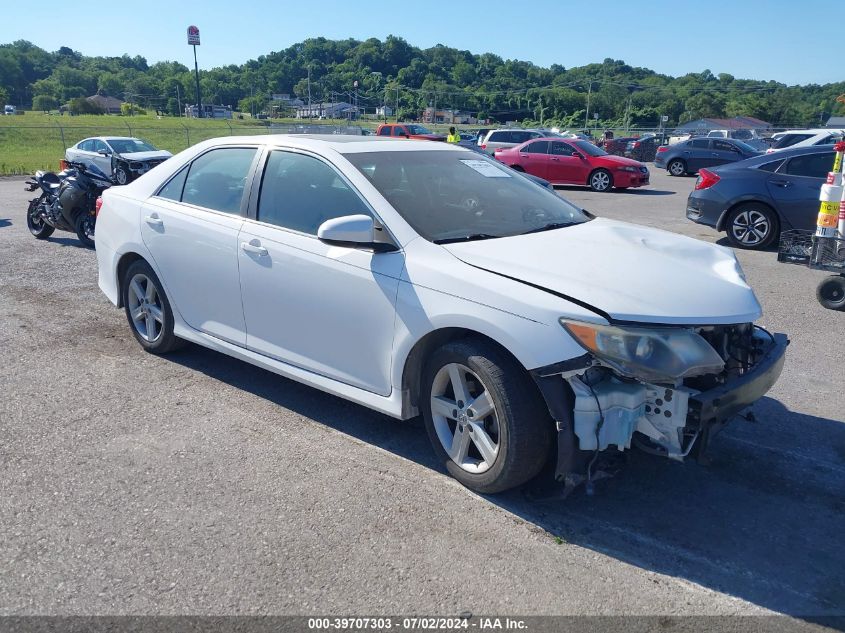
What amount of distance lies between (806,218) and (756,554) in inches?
326

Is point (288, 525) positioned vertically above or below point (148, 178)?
below

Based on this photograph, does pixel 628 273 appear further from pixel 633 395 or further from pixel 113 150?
pixel 113 150

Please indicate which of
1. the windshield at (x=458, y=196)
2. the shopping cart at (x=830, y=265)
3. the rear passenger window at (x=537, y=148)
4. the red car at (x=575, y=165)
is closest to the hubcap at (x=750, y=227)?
the shopping cart at (x=830, y=265)

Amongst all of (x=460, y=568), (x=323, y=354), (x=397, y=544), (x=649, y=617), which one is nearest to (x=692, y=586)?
(x=649, y=617)

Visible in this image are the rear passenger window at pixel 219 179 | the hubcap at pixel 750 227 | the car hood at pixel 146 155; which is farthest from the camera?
the car hood at pixel 146 155

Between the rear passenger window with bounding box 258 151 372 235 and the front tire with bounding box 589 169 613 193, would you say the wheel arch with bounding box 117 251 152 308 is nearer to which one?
the rear passenger window with bounding box 258 151 372 235

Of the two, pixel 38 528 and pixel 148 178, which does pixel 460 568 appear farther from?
pixel 148 178

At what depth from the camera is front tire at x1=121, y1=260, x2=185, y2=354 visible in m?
5.27

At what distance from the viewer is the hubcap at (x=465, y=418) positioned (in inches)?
135

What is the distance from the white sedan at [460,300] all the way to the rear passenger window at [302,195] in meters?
0.01

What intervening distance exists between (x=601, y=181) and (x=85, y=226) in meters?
14.3

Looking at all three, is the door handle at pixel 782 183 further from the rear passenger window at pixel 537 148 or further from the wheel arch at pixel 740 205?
the rear passenger window at pixel 537 148

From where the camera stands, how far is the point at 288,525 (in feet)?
10.8

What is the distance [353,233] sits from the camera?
362cm
